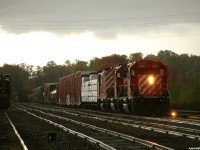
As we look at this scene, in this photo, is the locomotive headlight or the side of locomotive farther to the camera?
the locomotive headlight

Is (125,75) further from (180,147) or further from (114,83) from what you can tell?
(180,147)

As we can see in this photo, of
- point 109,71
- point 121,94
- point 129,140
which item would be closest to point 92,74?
point 109,71

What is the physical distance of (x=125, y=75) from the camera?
3056cm

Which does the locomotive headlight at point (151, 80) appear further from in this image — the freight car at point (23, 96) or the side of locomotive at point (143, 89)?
the freight car at point (23, 96)

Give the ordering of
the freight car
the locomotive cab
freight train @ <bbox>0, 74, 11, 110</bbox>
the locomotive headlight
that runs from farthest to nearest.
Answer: the freight car, freight train @ <bbox>0, 74, 11, 110</bbox>, the locomotive headlight, the locomotive cab

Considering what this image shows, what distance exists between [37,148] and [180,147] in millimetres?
3766

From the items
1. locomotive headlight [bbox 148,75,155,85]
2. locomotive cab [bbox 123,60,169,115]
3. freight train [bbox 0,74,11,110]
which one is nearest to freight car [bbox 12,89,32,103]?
freight train [bbox 0,74,11,110]

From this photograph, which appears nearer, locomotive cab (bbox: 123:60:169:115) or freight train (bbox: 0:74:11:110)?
locomotive cab (bbox: 123:60:169:115)

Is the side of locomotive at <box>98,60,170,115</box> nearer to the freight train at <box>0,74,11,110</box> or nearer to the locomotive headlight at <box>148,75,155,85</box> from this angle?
the locomotive headlight at <box>148,75,155,85</box>

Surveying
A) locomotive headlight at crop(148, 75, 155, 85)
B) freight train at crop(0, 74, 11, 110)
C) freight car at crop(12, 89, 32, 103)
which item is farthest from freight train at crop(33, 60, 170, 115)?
freight car at crop(12, 89, 32, 103)

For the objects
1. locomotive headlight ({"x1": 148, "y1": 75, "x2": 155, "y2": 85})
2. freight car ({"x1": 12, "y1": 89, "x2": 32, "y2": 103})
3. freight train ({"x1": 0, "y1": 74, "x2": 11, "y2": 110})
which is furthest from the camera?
freight car ({"x1": 12, "y1": 89, "x2": 32, "y2": 103})

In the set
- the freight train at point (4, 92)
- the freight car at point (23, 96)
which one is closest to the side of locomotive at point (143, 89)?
the freight train at point (4, 92)

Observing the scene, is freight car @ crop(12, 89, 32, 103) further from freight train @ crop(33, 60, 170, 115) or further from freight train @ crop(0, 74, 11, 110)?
freight train @ crop(33, 60, 170, 115)

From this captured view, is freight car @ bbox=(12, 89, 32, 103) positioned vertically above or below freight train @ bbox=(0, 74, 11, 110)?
above
